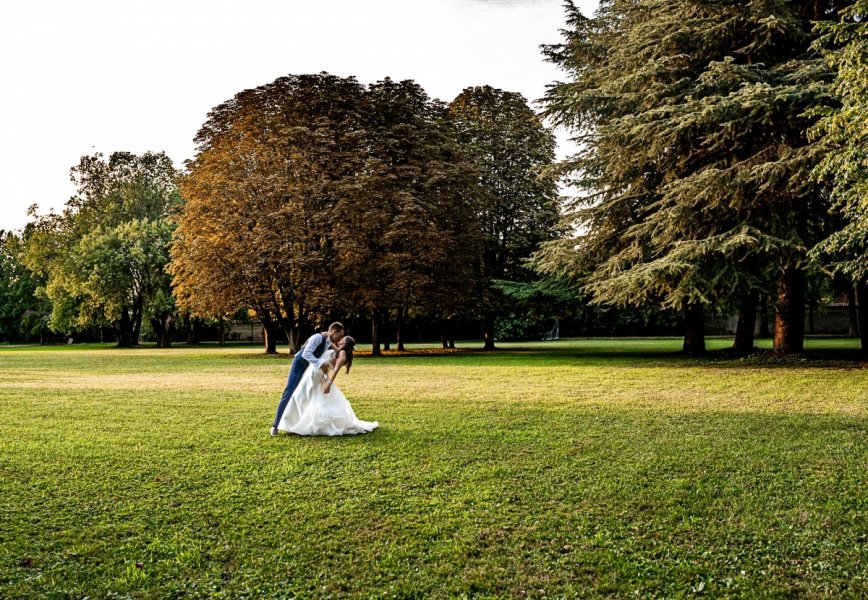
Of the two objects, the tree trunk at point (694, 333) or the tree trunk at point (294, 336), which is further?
the tree trunk at point (294, 336)

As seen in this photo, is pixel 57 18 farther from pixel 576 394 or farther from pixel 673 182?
pixel 673 182

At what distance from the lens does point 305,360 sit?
27.0 feet

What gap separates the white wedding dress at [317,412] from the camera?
26.6 feet

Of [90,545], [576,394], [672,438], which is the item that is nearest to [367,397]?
[576,394]

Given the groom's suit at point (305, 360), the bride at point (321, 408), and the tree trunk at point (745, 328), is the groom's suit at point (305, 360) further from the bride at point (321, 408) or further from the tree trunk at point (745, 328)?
the tree trunk at point (745, 328)

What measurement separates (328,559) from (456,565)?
0.80 meters

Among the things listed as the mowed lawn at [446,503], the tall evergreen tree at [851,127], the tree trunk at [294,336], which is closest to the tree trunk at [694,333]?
the tall evergreen tree at [851,127]

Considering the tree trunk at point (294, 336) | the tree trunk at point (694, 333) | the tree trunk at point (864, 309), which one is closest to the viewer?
the tree trunk at point (864, 309)

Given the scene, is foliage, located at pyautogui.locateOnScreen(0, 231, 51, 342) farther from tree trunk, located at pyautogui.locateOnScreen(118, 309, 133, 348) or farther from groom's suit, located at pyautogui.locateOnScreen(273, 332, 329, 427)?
groom's suit, located at pyautogui.locateOnScreen(273, 332, 329, 427)

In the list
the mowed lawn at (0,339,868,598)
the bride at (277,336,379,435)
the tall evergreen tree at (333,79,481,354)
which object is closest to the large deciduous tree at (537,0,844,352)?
the tall evergreen tree at (333,79,481,354)

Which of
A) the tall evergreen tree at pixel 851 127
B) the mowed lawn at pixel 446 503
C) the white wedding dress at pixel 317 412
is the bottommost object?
the mowed lawn at pixel 446 503

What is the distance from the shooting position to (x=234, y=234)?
2619 centimetres

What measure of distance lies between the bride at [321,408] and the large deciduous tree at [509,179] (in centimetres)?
2184

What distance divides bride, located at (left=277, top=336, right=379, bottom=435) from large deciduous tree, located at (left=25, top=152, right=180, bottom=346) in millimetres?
35293
